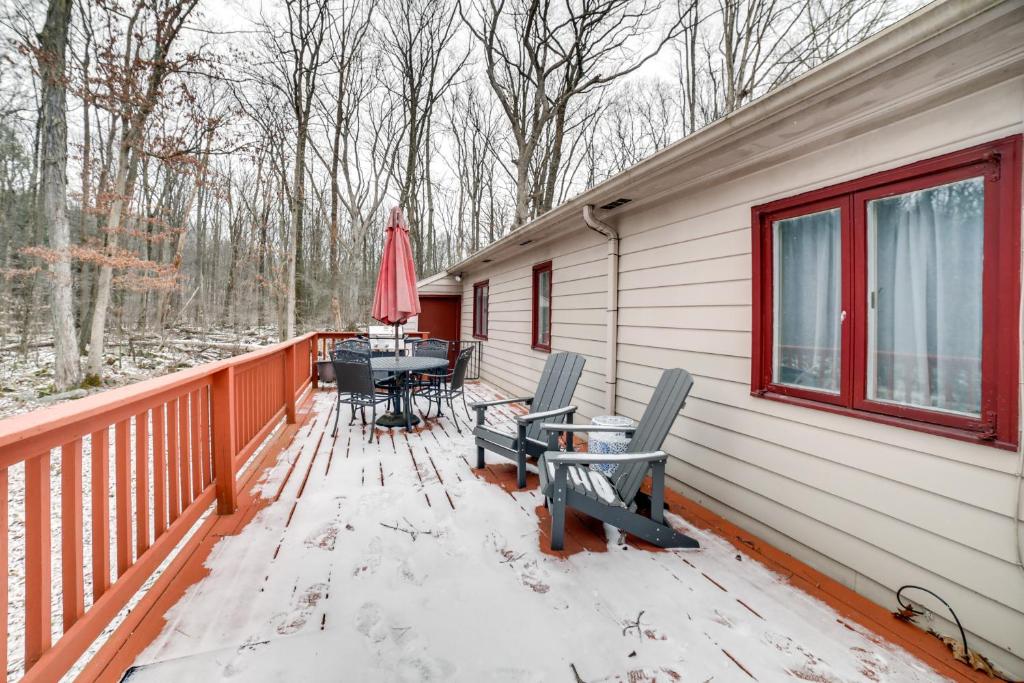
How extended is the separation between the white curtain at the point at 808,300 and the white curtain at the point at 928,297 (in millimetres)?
183

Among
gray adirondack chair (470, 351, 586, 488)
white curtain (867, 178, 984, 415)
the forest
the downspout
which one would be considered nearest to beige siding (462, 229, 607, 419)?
the downspout

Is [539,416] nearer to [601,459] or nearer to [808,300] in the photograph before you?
[601,459]

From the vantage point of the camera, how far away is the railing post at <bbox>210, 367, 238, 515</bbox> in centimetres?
272

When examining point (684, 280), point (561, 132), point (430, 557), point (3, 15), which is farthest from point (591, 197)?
point (3, 15)

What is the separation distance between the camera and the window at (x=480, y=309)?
8758mm

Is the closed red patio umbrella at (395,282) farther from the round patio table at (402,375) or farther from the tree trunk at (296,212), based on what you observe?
the tree trunk at (296,212)

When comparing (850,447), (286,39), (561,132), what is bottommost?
(850,447)

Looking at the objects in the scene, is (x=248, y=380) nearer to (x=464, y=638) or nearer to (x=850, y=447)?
(x=464, y=638)

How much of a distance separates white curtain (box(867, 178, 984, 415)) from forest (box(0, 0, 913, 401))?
450 centimetres

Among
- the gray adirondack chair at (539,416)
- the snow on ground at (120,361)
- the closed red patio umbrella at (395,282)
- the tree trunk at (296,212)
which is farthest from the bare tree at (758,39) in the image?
the snow on ground at (120,361)

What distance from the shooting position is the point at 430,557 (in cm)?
231

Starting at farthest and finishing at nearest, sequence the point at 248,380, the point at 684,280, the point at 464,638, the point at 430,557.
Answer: the point at 248,380 < the point at 684,280 < the point at 430,557 < the point at 464,638

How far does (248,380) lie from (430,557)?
216 centimetres

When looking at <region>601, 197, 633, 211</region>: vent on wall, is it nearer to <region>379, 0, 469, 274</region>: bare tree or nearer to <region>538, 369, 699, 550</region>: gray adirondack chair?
<region>538, 369, 699, 550</region>: gray adirondack chair
